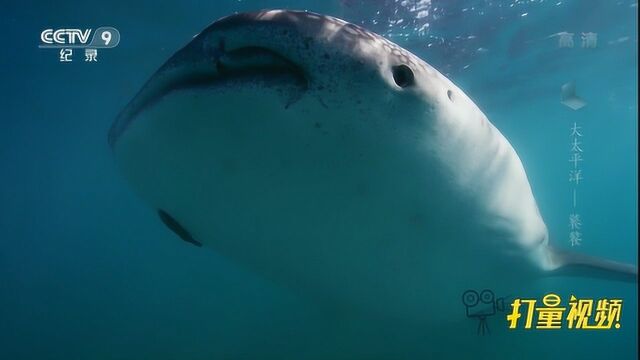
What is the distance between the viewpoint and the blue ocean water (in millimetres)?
10211

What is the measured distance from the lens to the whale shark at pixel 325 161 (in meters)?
1.77

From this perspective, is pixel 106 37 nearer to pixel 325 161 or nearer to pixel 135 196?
pixel 325 161

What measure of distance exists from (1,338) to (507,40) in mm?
21034

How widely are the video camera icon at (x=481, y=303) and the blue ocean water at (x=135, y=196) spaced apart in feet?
1.62

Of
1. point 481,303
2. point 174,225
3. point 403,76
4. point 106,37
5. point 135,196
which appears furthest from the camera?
point 135,196

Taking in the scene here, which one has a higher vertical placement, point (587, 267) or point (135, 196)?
point (135, 196)

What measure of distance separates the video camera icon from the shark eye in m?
1.98

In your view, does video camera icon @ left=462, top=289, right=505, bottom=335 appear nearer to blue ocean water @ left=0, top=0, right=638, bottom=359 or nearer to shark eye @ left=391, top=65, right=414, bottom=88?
blue ocean water @ left=0, top=0, right=638, bottom=359

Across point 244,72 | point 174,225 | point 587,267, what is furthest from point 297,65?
point 587,267

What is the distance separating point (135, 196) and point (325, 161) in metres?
23.9


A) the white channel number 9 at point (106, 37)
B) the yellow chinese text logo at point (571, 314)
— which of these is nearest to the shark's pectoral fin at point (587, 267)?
the yellow chinese text logo at point (571, 314)

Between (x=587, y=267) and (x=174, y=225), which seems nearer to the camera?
(x=174, y=225)

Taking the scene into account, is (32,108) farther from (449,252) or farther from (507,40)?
(449,252)

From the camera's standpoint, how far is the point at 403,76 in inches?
74.9
